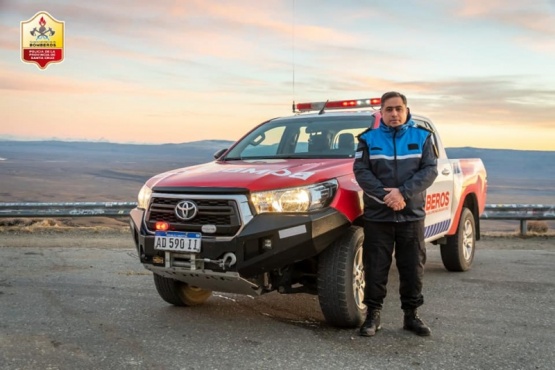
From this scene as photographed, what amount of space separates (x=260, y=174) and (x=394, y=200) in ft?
3.48

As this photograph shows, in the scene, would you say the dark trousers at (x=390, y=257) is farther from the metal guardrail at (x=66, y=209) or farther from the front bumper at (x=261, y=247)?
the metal guardrail at (x=66, y=209)

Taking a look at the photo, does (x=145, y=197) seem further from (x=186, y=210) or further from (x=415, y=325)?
(x=415, y=325)

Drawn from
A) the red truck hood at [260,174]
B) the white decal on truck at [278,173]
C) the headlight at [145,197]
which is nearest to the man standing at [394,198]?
the red truck hood at [260,174]

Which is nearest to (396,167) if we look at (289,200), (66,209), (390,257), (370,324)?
(390,257)

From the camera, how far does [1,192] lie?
10944cm

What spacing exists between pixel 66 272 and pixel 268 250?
4215 mm

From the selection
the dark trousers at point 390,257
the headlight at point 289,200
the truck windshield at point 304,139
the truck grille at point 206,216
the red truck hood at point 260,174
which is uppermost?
the truck windshield at point 304,139

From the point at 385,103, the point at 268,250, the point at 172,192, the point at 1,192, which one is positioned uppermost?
the point at 385,103

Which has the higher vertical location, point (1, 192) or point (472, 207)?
point (472, 207)

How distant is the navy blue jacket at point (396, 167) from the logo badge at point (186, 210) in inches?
51.3

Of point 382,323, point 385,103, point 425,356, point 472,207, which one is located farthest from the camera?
point 472,207

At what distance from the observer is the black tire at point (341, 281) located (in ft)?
15.8

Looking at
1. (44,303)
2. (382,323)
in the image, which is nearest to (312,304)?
(382,323)

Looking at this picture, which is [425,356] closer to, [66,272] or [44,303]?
[44,303]
